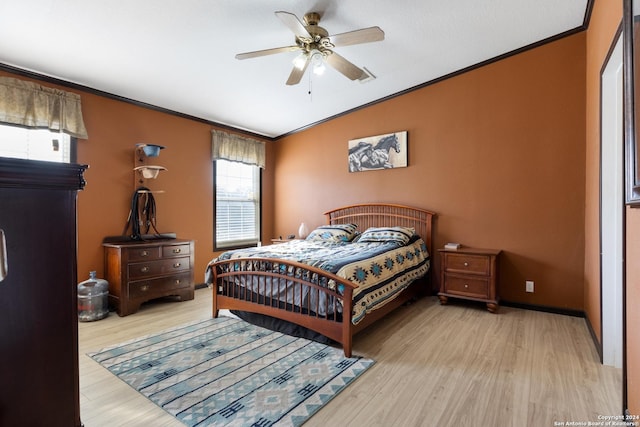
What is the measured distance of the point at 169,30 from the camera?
107 inches

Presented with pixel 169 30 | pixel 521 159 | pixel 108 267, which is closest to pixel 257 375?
pixel 108 267

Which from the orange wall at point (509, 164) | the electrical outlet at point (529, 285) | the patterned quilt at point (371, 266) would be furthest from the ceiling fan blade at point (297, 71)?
the electrical outlet at point (529, 285)

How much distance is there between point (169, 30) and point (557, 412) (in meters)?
3.77

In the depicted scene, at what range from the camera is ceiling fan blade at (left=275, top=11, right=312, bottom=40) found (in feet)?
7.07

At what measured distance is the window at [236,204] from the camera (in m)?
4.97

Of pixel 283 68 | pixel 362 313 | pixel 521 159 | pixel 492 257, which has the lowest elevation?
pixel 362 313

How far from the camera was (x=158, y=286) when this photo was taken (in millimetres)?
3701

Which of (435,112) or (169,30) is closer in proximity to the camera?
(169,30)

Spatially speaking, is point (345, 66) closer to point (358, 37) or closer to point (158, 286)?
point (358, 37)

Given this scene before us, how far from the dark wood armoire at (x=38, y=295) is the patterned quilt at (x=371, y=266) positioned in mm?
1789

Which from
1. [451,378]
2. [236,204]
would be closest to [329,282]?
[451,378]

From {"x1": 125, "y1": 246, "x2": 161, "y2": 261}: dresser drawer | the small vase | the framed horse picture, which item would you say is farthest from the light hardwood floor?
the small vase

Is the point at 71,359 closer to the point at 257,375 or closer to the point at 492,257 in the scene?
the point at 257,375

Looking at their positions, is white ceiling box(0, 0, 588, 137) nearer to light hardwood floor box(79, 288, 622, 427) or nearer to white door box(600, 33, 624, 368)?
white door box(600, 33, 624, 368)
